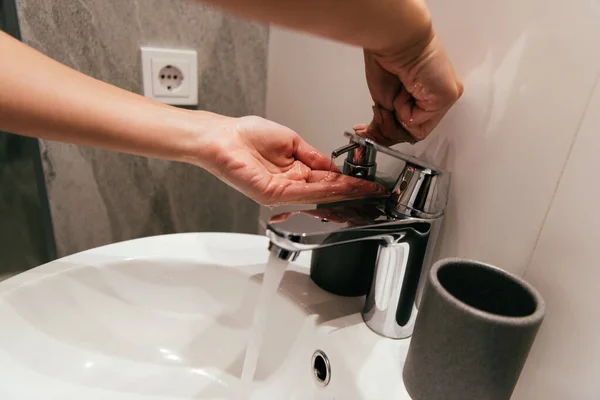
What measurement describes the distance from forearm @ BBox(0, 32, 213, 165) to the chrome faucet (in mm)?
165

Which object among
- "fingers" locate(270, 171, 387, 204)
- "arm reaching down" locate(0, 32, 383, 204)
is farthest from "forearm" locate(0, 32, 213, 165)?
"fingers" locate(270, 171, 387, 204)

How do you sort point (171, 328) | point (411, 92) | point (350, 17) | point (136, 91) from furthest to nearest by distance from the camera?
point (136, 91), point (171, 328), point (411, 92), point (350, 17)

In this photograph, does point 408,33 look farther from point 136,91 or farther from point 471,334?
point 136,91


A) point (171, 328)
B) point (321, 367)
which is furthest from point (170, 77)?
point (321, 367)

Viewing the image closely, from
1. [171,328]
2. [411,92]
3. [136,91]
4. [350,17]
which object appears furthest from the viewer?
[136,91]

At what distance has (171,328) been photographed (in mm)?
540

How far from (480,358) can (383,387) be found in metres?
0.11

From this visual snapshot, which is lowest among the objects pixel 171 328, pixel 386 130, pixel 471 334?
pixel 171 328

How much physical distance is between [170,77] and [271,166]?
35 cm

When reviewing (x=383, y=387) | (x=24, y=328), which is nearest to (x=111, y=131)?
(x=24, y=328)

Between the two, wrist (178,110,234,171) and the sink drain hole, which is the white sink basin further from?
wrist (178,110,234,171)

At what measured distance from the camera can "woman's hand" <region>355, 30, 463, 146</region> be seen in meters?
0.36

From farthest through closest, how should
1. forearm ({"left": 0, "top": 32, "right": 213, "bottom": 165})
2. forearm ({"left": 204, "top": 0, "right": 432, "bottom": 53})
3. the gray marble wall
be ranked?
the gray marble wall, forearm ({"left": 0, "top": 32, "right": 213, "bottom": 165}), forearm ({"left": 204, "top": 0, "right": 432, "bottom": 53})

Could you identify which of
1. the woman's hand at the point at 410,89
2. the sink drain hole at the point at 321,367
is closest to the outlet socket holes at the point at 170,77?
the woman's hand at the point at 410,89
